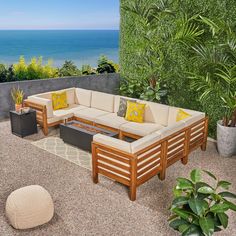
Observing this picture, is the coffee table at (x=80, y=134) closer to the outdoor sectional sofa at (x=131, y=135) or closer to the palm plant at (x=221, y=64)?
the outdoor sectional sofa at (x=131, y=135)

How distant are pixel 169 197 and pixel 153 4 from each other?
4.75 m

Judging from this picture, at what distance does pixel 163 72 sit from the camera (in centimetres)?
746

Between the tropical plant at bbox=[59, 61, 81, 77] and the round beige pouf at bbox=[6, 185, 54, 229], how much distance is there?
581cm

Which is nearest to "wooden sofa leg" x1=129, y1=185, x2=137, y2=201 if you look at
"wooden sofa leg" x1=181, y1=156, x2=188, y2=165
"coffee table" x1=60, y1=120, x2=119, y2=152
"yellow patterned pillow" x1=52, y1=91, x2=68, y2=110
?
"wooden sofa leg" x1=181, y1=156, x2=188, y2=165

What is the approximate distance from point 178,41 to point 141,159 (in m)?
3.31

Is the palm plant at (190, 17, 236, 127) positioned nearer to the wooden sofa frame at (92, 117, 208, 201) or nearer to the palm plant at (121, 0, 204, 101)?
the wooden sofa frame at (92, 117, 208, 201)

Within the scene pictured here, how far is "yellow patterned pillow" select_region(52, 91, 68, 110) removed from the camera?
7.21 meters

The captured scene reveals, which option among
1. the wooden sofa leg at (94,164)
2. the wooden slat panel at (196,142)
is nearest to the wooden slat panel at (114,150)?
the wooden sofa leg at (94,164)

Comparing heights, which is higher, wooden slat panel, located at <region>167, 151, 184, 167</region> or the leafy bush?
the leafy bush

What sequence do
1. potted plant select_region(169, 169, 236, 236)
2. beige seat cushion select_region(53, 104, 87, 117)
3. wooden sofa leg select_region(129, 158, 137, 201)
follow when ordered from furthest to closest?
beige seat cushion select_region(53, 104, 87, 117)
wooden sofa leg select_region(129, 158, 137, 201)
potted plant select_region(169, 169, 236, 236)

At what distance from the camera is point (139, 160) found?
165 inches

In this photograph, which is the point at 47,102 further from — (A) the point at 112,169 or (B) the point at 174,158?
(B) the point at 174,158

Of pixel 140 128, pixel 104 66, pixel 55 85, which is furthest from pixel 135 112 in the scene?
pixel 104 66

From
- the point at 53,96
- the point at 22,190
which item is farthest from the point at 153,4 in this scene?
the point at 22,190
